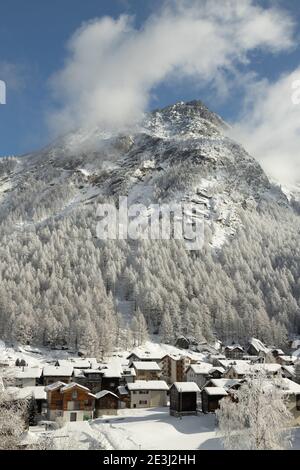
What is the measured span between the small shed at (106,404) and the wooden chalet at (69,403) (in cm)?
179

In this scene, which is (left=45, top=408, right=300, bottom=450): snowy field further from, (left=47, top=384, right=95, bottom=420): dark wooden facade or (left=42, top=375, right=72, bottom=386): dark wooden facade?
(left=42, top=375, right=72, bottom=386): dark wooden facade

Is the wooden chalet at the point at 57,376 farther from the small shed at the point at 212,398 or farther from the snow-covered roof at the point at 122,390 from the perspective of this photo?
the small shed at the point at 212,398

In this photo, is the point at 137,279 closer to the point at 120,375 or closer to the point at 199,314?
the point at 199,314

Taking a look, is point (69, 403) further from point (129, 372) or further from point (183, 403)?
point (129, 372)

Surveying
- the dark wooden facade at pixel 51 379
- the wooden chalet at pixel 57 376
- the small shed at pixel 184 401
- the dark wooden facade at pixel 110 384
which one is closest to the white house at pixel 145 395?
the dark wooden facade at pixel 110 384

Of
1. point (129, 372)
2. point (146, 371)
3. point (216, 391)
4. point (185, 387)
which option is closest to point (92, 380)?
point (129, 372)

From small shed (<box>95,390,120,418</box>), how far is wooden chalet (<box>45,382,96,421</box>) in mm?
1794

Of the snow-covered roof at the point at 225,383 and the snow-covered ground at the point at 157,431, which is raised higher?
the snow-covered roof at the point at 225,383

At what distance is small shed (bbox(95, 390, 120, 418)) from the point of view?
226 feet

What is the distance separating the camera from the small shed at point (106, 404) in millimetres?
68812

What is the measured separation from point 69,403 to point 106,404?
21.7 feet

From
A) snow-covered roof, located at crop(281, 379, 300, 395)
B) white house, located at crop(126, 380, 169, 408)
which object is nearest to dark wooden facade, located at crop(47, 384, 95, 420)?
white house, located at crop(126, 380, 169, 408)

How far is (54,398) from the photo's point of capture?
6588cm
